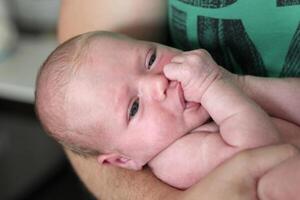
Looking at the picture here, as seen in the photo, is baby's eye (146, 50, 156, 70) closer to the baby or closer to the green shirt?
the baby

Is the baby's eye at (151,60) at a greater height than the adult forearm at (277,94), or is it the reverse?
the baby's eye at (151,60)

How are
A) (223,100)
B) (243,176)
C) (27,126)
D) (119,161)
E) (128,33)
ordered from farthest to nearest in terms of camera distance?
(27,126) < (128,33) < (119,161) < (223,100) < (243,176)

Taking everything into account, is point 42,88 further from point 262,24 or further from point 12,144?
point 12,144

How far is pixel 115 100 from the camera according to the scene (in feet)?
2.66

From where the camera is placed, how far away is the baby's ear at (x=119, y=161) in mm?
855

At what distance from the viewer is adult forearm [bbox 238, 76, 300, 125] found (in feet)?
2.76

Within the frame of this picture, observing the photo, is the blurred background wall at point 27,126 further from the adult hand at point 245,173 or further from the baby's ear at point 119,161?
the adult hand at point 245,173

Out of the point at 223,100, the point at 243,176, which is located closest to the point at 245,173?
the point at 243,176

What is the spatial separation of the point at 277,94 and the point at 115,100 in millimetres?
265

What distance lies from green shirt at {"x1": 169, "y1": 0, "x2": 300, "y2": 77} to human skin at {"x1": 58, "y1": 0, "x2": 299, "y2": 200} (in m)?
0.07

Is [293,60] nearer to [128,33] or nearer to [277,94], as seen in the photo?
[277,94]

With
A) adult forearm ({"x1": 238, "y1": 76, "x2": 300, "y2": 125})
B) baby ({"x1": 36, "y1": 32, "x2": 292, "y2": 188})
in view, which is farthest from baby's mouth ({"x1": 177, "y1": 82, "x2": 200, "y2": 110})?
adult forearm ({"x1": 238, "y1": 76, "x2": 300, "y2": 125})

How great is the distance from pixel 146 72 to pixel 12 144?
978 millimetres

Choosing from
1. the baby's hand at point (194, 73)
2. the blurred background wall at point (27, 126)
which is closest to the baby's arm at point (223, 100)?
the baby's hand at point (194, 73)
